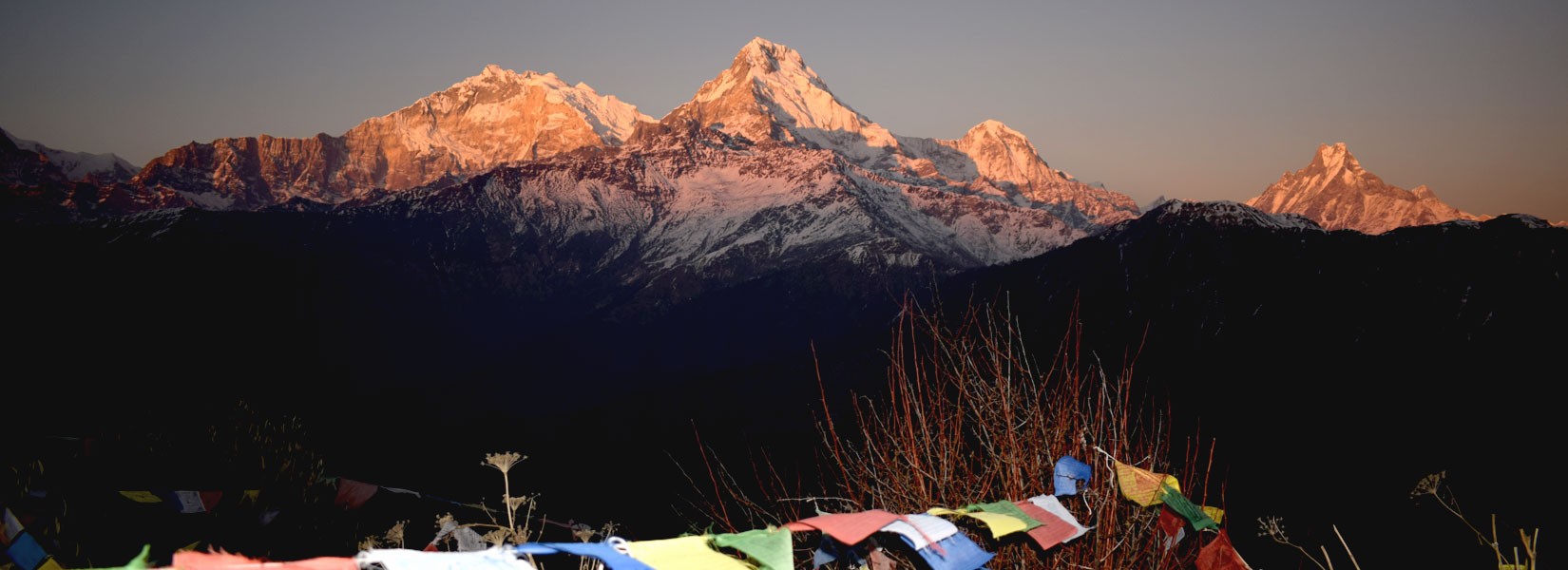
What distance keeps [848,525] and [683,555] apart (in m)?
0.65

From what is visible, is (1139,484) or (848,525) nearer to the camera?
(848,525)

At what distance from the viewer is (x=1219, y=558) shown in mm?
4609

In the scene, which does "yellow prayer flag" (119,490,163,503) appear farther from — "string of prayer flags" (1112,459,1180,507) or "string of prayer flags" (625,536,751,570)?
Answer: "string of prayer flags" (1112,459,1180,507)

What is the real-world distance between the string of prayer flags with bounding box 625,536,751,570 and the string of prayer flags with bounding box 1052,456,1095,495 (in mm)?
2561

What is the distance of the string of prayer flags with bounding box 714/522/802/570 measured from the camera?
9.48 ft

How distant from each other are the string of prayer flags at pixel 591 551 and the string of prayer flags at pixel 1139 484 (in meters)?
3.05

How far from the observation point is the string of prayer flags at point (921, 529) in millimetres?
3232

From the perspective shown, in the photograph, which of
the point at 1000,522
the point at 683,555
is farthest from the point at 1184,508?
the point at 683,555

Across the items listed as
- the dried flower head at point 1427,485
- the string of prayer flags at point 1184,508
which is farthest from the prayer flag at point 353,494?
the dried flower head at point 1427,485

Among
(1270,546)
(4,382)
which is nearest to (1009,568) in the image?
(1270,546)

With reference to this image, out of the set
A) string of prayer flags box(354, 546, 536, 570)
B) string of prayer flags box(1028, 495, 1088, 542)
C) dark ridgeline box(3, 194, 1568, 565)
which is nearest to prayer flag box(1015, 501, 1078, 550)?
string of prayer flags box(1028, 495, 1088, 542)

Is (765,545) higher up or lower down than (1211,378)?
higher up

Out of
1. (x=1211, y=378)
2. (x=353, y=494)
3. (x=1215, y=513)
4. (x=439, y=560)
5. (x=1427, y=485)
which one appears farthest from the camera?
(x=1211, y=378)

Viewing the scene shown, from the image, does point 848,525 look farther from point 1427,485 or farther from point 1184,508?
point 1427,485
